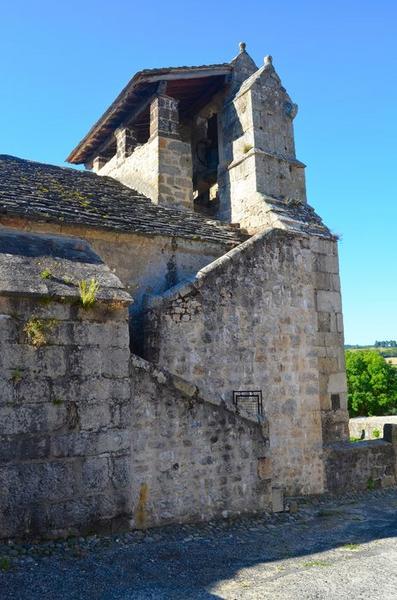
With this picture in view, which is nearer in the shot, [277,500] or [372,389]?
[277,500]

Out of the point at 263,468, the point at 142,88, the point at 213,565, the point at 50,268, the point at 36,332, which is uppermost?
the point at 142,88

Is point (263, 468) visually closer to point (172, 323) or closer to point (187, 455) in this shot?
point (187, 455)

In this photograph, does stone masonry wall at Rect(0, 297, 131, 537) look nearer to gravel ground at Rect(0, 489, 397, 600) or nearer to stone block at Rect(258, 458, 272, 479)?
gravel ground at Rect(0, 489, 397, 600)

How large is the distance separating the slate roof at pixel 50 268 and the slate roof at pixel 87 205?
151cm

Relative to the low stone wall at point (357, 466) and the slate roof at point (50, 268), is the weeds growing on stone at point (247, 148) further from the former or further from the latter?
the low stone wall at point (357, 466)

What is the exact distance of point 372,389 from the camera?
31.0 m

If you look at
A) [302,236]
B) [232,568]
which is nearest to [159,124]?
[302,236]

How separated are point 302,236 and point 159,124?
401 cm

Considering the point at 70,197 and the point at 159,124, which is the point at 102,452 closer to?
the point at 70,197

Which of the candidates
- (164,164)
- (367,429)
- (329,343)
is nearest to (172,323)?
(329,343)

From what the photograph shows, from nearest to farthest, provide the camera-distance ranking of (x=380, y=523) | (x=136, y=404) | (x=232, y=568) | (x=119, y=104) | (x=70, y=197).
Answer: (x=232, y=568), (x=136, y=404), (x=380, y=523), (x=70, y=197), (x=119, y=104)

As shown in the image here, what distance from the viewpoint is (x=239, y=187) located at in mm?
10898

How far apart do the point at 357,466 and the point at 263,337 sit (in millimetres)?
2882

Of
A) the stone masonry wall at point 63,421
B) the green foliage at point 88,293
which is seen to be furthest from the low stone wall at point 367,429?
the green foliage at point 88,293
